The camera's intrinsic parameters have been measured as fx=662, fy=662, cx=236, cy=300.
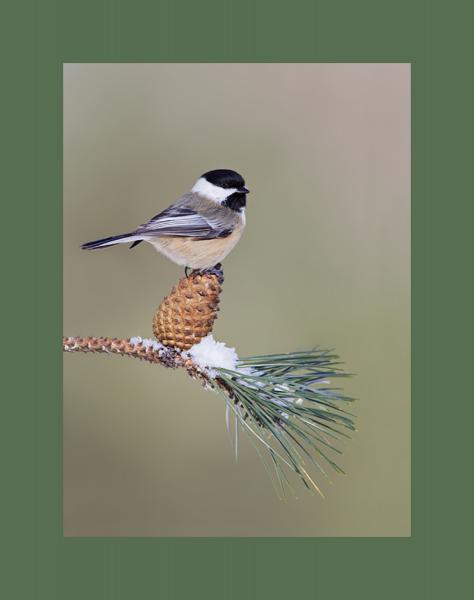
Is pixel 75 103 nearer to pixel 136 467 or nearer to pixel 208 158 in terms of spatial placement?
pixel 208 158

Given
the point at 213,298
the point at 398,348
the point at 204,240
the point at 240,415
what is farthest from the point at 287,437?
the point at 398,348

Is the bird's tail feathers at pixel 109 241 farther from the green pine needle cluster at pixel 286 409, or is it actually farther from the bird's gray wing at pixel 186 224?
the green pine needle cluster at pixel 286 409

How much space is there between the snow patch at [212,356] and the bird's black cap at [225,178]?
0.74 metres

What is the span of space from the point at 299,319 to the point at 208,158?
2.87 feet

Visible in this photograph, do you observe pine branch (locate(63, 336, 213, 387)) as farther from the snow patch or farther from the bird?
the bird

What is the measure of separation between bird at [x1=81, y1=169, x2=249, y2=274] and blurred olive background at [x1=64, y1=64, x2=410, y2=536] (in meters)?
0.66

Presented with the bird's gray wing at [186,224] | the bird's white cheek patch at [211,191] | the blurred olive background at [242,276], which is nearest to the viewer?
the bird's gray wing at [186,224]

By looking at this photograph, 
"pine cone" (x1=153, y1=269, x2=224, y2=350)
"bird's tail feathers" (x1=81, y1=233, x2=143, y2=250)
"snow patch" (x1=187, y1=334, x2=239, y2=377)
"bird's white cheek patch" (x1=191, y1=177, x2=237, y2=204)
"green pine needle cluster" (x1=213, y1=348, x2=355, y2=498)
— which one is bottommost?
"green pine needle cluster" (x1=213, y1=348, x2=355, y2=498)

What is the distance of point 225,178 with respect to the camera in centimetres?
215

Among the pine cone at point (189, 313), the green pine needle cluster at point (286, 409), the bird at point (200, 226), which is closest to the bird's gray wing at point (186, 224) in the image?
the bird at point (200, 226)

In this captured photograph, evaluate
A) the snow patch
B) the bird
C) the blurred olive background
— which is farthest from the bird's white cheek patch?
the snow patch

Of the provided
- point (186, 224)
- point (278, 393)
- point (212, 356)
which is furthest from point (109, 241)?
point (278, 393)

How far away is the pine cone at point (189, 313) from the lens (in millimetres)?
1577

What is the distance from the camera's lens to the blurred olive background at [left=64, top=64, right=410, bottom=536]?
2822mm
